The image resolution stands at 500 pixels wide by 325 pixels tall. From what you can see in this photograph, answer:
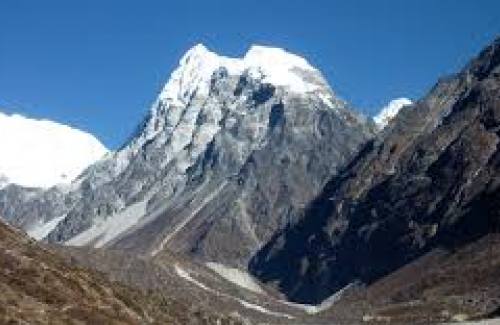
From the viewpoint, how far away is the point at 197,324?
13150 cm

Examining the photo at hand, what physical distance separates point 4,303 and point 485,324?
4371 cm

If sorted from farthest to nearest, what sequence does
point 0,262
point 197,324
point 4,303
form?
1. point 197,324
2. point 0,262
3. point 4,303

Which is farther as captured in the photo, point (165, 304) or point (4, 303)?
point (165, 304)

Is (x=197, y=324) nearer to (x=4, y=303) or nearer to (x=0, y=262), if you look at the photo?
(x=0, y=262)

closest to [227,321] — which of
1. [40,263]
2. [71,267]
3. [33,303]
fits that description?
[71,267]

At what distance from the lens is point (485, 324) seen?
109125mm

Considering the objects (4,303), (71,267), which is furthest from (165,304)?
(4,303)

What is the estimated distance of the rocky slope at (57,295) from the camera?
93625 mm

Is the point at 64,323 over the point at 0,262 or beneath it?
beneath

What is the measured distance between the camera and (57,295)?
335ft

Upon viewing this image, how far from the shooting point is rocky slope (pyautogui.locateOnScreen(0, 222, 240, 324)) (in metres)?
93.6

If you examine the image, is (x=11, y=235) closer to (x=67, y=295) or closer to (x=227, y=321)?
(x=67, y=295)

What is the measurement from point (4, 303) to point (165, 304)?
44.2 meters

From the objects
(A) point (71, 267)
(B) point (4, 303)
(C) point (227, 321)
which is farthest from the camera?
(C) point (227, 321)
